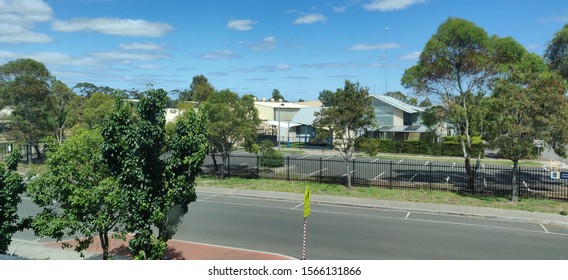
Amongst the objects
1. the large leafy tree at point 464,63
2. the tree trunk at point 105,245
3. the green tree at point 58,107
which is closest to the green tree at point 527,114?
the large leafy tree at point 464,63

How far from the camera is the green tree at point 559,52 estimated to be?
114ft

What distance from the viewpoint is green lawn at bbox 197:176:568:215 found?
19906 mm

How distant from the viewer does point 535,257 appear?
499 inches

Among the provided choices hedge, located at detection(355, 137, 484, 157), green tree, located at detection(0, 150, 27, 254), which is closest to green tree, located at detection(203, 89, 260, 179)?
green tree, located at detection(0, 150, 27, 254)

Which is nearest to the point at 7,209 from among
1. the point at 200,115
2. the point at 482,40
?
the point at 200,115

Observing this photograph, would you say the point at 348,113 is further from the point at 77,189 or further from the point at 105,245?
the point at 77,189

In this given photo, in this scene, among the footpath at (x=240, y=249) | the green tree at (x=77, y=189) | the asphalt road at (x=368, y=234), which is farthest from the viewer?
the asphalt road at (x=368, y=234)

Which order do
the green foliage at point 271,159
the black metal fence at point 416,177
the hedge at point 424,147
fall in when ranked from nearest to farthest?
the black metal fence at point 416,177 → the green foliage at point 271,159 → the hedge at point 424,147

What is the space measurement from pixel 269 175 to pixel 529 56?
56.2ft

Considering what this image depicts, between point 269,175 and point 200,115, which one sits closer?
point 200,115

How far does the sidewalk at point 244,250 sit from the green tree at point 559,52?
71.1 ft

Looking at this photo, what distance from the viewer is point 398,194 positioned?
2275 centimetres

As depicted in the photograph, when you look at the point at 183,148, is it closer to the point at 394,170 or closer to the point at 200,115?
the point at 200,115

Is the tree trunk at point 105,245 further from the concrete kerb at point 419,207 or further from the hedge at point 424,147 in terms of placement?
the hedge at point 424,147
